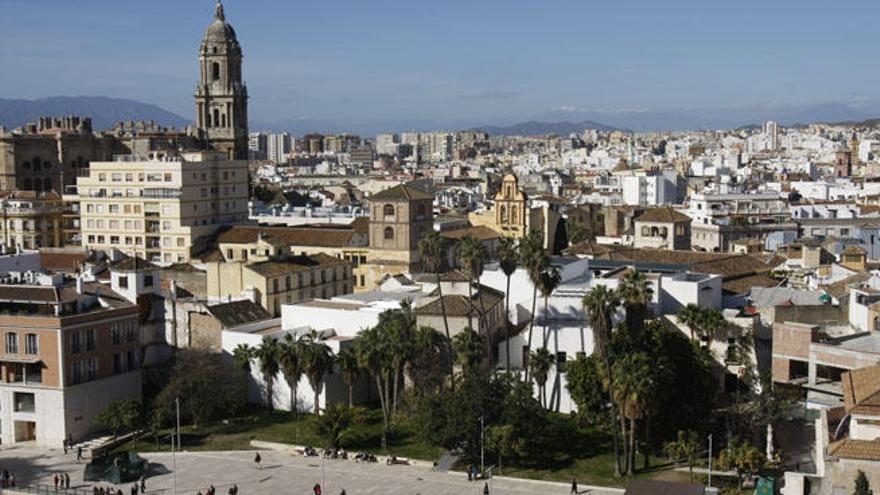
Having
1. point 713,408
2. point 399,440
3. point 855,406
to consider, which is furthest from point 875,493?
point 399,440

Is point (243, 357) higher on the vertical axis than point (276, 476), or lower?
higher

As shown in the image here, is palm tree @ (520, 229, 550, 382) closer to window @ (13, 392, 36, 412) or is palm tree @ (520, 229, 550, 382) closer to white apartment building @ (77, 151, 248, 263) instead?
window @ (13, 392, 36, 412)

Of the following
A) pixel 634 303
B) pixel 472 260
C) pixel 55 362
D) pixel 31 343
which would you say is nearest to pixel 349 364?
pixel 472 260

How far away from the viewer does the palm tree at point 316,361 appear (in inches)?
2084

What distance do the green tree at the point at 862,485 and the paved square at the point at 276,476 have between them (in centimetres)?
1020

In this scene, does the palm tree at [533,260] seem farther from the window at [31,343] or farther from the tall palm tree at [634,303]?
the window at [31,343]

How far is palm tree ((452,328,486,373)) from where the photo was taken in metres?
51.1

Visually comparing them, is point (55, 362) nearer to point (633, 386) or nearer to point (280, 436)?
point (280, 436)

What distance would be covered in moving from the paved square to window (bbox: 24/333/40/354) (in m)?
4.88

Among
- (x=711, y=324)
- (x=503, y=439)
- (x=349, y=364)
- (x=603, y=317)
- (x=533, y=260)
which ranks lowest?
(x=503, y=439)

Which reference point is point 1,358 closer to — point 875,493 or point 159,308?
point 159,308

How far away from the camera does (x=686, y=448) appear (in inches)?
1772

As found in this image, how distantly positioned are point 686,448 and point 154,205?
169 ft

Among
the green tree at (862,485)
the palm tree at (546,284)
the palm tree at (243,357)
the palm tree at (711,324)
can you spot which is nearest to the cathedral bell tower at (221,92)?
the palm tree at (243,357)
